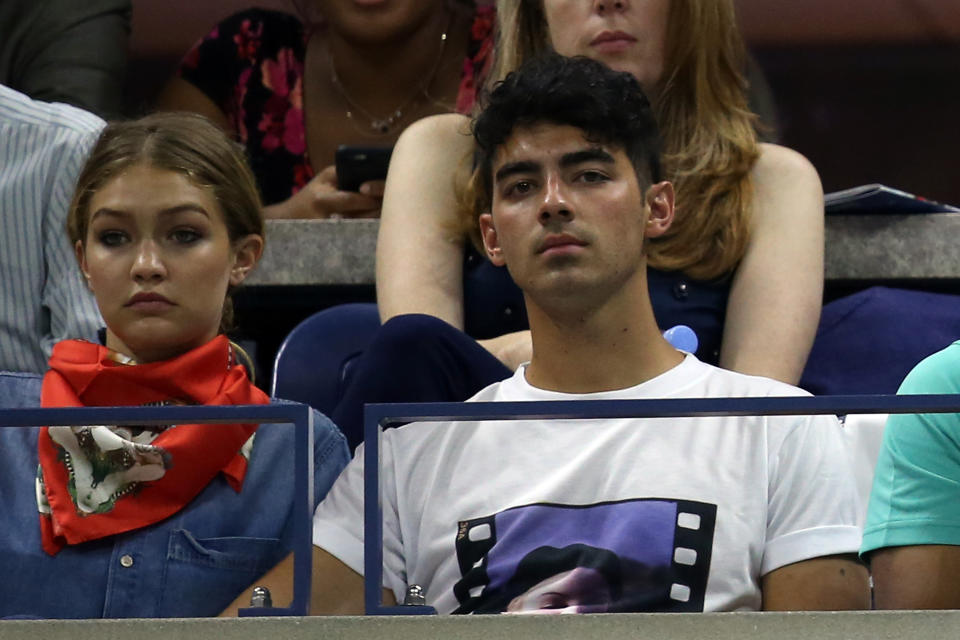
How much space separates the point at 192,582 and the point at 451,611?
158 millimetres

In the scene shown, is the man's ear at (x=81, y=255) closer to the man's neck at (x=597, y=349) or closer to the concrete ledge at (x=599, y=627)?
the man's neck at (x=597, y=349)

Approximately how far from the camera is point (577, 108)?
1.23 metres

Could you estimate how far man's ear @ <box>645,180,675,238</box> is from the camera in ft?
4.15

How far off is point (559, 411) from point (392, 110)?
1075 millimetres

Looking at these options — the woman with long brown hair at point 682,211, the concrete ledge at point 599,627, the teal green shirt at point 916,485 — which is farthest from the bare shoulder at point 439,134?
the concrete ledge at point 599,627

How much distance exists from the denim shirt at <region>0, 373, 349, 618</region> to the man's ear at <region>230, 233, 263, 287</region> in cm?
24

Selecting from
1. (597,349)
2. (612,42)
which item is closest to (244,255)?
(597,349)

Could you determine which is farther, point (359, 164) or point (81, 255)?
point (359, 164)

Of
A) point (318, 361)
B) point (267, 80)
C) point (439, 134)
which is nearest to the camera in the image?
point (318, 361)

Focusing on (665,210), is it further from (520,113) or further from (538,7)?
(538,7)

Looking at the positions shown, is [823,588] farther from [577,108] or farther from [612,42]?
[612,42]

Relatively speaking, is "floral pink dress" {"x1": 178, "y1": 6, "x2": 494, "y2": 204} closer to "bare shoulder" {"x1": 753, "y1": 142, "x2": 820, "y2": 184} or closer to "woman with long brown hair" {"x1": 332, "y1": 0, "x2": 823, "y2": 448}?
"woman with long brown hair" {"x1": 332, "y1": 0, "x2": 823, "y2": 448}

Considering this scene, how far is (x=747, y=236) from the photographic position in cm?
145

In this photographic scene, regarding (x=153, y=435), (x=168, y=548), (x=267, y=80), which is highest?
(x=267, y=80)
